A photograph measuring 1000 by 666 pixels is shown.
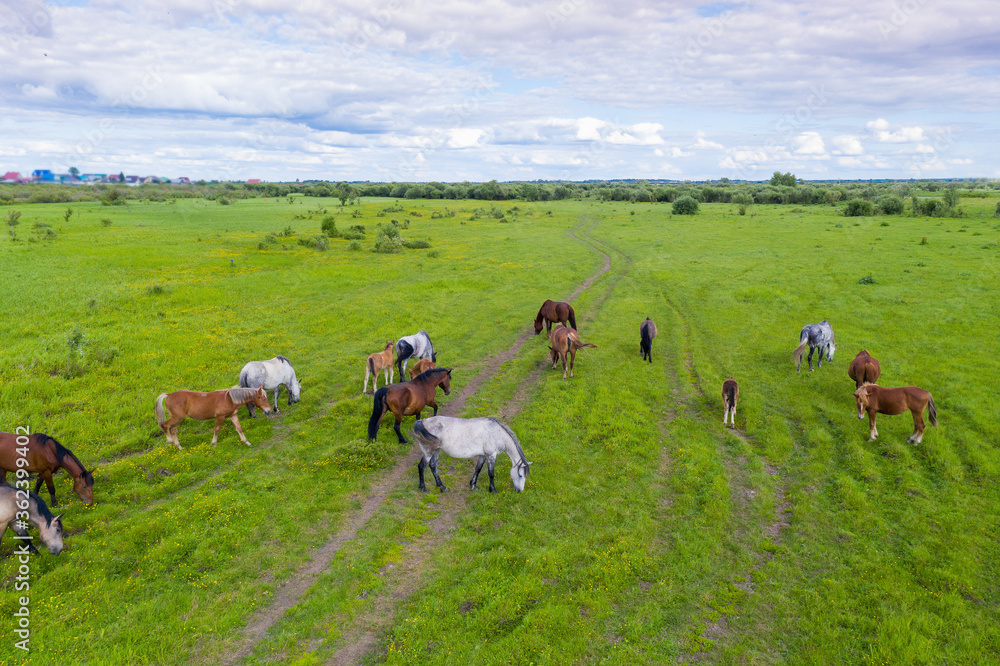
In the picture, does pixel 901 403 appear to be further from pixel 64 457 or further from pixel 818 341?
pixel 64 457

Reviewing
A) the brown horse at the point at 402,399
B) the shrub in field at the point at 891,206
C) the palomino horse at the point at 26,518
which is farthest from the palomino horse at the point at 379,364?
the shrub in field at the point at 891,206

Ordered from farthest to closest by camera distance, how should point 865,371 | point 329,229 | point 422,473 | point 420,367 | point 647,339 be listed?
1. point 329,229
2. point 647,339
3. point 420,367
4. point 865,371
5. point 422,473

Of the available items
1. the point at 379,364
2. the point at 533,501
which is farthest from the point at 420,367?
the point at 533,501

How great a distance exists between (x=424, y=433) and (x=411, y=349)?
6.60 metres

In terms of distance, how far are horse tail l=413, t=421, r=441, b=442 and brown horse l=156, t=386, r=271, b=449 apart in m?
5.47

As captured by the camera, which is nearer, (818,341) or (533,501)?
(533,501)

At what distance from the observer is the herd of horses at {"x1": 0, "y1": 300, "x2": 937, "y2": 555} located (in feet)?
32.7

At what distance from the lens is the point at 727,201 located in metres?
116

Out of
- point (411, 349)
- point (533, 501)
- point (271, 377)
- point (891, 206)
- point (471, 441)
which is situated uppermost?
point (891, 206)

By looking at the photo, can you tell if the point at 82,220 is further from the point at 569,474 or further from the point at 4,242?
the point at 569,474

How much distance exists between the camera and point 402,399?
13.4 metres

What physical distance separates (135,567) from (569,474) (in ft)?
30.8

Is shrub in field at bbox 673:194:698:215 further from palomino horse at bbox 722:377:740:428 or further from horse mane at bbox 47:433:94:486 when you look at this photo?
horse mane at bbox 47:433:94:486

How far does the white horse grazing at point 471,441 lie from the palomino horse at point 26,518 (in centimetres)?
705
